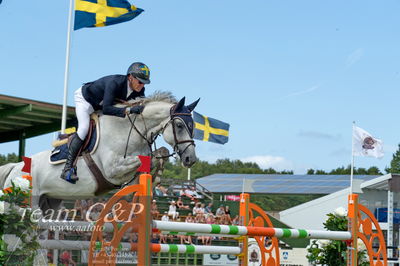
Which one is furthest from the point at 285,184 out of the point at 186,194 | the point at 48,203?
the point at 48,203

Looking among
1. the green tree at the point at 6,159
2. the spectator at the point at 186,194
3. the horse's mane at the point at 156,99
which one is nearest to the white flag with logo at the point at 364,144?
the spectator at the point at 186,194

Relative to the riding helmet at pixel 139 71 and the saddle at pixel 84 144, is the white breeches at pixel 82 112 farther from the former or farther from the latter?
the riding helmet at pixel 139 71

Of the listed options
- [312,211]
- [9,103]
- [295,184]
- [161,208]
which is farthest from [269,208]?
[9,103]

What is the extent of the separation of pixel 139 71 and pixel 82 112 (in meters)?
0.71

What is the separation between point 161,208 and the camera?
1666 cm

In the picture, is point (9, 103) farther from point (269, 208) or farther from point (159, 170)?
point (269, 208)

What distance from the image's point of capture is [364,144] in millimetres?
18703

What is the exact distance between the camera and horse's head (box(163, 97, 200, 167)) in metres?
5.52

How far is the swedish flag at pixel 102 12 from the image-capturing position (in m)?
12.3

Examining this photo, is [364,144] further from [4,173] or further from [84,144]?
[84,144]

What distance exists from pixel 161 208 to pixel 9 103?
7446mm

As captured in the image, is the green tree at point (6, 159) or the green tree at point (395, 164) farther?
the green tree at point (395, 164)

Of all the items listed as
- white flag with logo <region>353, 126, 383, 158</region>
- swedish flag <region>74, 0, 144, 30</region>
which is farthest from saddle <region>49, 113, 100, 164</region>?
white flag with logo <region>353, 126, 383, 158</region>

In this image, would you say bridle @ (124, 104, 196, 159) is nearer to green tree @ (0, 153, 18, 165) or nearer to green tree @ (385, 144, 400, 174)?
green tree @ (0, 153, 18, 165)
